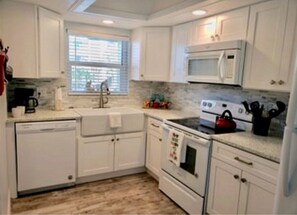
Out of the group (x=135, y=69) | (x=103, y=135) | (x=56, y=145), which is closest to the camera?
(x=56, y=145)

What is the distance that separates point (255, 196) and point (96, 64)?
2780 millimetres

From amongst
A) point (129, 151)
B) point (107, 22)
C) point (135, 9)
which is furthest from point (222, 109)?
point (107, 22)

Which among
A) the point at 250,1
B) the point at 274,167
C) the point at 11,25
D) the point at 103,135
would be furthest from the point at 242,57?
the point at 11,25

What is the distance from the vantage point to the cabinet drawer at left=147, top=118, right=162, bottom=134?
307cm

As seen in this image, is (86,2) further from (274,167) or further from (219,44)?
(274,167)

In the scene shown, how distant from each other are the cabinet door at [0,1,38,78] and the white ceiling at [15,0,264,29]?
0.15m

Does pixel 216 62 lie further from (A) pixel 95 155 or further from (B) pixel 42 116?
(B) pixel 42 116

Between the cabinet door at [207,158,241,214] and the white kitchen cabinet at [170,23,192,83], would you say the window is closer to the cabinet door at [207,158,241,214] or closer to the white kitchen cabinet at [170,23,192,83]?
the white kitchen cabinet at [170,23,192,83]

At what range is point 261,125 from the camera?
7.35 feet

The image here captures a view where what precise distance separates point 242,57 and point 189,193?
1497mm

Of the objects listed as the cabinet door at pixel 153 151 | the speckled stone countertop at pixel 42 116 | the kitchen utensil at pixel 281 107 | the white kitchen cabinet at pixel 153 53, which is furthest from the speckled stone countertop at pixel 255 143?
the speckled stone countertop at pixel 42 116

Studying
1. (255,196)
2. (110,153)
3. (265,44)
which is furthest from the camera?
(110,153)

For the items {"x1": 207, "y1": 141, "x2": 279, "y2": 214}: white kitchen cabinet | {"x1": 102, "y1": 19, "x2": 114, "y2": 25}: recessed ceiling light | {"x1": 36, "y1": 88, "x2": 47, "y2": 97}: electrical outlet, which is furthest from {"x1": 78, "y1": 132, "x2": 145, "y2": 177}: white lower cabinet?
{"x1": 102, "y1": 19, "x2": 114, "y2": 25}: recessed ceiling light

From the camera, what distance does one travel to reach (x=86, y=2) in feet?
7.62
